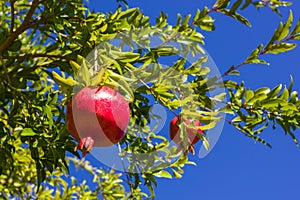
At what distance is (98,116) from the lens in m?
1.03

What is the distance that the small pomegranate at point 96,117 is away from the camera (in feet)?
3.40

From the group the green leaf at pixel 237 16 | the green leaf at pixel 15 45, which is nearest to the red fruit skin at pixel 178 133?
the green leaf at pixel 237 16

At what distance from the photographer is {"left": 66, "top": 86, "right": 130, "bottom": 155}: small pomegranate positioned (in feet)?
3.40

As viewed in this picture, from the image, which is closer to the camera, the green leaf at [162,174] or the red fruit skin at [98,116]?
the red fruit skin at [98,116]

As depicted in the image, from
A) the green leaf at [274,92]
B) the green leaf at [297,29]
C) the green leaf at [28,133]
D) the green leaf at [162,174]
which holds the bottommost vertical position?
the green leaf at [162,174]

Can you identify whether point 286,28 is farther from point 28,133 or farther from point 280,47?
point 28,133

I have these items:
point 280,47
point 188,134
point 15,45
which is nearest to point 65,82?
point 188,134

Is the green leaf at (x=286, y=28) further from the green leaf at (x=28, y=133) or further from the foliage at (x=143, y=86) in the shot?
the green leaf at (x=28, y=133)

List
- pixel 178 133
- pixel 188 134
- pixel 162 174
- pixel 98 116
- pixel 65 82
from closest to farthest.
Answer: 1. pixel 98 116
2. pixel 65 82
3. pixel 188 134
4. pixel 178 133
5. pixel 162 174

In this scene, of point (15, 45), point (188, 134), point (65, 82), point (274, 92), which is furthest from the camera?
point (15, 45)

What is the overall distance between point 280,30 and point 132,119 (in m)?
0.78

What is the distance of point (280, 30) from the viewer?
1638 millimetres

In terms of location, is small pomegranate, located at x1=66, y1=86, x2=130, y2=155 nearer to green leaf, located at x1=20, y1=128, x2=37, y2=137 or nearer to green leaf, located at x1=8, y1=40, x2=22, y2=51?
green leaf, located at x1=20, y1=128, x2=37, y2=137

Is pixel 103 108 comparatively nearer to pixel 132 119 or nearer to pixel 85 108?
pixel 85 108
